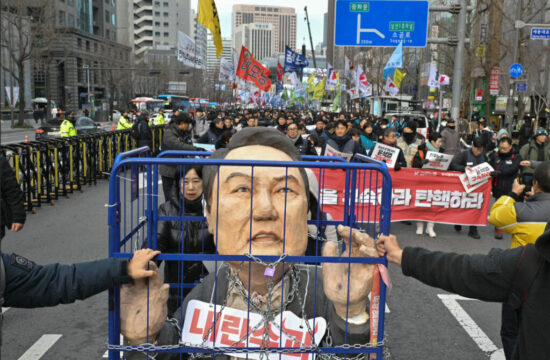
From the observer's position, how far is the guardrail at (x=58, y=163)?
10.3 metres

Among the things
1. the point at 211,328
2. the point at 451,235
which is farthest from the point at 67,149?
the point at 211,328

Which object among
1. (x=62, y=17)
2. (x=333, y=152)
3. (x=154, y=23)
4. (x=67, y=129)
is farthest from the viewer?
(x=154, y=23)

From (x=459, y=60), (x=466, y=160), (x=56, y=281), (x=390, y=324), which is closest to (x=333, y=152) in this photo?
(x=466, y=160)

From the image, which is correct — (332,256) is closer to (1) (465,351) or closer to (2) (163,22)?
(1) (465,351)

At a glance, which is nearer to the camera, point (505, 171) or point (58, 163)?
point (505, 171)

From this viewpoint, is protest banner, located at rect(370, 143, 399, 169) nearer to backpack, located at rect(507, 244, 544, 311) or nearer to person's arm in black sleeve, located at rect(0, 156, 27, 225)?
person's arm in black sleeve, located at rect(0, 156, 27, 225)

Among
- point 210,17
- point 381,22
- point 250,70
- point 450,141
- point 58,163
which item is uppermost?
point 381,22

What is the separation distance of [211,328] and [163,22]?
15032 cm

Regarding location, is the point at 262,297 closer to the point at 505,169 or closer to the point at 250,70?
the point at 505,169

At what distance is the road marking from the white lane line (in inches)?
158

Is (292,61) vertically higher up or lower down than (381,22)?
higher up

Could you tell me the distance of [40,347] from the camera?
16.3 feet

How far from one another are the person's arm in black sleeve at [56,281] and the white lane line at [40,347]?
9.21 ft

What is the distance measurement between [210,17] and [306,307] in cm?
1259
